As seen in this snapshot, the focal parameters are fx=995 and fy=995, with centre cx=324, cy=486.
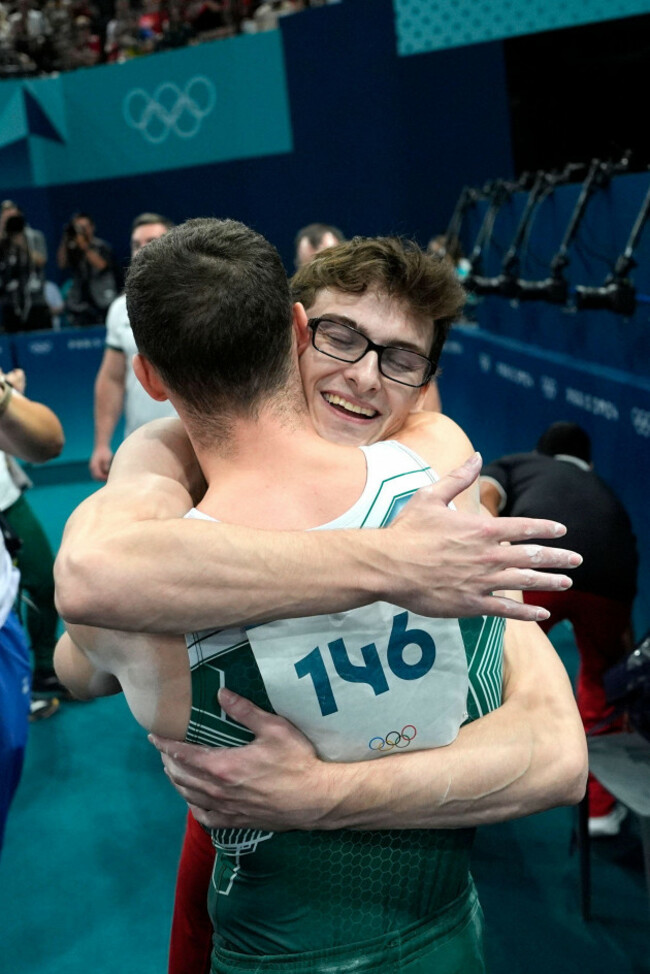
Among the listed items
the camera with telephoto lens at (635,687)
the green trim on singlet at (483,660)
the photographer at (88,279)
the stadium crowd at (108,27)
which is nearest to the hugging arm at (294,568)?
the green trim on singlet at (483,660)

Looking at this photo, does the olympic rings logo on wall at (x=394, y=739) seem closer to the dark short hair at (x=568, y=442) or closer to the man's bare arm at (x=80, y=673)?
the man's bare arm at (x=80, y=673)

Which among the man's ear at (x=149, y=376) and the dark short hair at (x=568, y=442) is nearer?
the man's ear at (x=149, y=376)

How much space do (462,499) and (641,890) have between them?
235 centimetres

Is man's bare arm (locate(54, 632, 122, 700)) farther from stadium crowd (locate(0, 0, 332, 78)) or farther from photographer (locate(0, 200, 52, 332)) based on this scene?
stadium crowd (locate(0, 0, 332, 78))

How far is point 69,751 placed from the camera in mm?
4301

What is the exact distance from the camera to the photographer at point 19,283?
10289mm

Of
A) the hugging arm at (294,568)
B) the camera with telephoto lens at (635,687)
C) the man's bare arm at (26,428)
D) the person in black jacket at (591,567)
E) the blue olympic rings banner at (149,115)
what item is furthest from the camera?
the blue olympic rings banner at (149,115)

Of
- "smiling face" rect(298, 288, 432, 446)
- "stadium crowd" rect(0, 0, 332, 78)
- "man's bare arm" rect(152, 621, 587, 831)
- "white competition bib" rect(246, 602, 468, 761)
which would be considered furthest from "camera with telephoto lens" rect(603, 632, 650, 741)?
"stadium crowd" rect(0, 0, 332, 78)

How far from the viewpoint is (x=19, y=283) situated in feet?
33.9

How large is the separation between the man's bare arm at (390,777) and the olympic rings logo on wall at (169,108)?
1144 centimetres

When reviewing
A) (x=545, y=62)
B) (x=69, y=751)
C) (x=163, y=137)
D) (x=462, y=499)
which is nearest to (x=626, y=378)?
(x=69, y=751)

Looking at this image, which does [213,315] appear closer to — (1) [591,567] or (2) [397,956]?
(2) [397,956]

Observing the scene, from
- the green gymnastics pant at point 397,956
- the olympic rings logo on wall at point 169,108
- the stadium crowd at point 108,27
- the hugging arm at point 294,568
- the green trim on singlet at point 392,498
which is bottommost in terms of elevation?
the green gymnastics pant at point 397,956

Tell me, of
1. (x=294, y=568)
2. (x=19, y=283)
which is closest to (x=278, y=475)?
(x=294, y=568)
